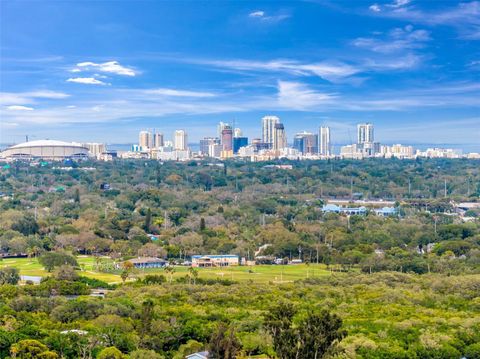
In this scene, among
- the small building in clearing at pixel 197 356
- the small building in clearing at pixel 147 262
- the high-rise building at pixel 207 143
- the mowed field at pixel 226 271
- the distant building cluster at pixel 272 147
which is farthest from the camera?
the high-rise building at pixel 207 143

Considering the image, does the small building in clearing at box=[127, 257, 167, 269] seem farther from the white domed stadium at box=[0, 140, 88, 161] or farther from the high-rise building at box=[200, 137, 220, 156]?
the high-rise building at box=[200, 137, 220, 156]

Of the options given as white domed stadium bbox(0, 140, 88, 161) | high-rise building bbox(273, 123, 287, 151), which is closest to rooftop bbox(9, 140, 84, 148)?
white domed stadium bbox(0, 140, 88, 161)

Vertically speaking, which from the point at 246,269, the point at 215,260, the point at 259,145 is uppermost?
the point at 259,145

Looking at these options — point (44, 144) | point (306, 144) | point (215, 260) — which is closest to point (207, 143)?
point (306, 144)

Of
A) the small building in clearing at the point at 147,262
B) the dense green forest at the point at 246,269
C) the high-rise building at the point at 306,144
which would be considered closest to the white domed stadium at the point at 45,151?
the dense green forest at the point at 246,269

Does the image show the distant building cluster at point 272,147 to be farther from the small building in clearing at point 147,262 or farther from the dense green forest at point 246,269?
the small building in clearing at point 147,262

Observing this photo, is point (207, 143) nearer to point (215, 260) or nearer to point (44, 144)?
point (44, 144)
